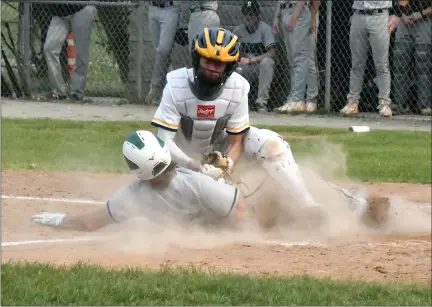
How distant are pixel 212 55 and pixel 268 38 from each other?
7.38 meters

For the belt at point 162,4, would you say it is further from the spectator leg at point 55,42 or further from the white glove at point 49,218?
the white glove at point 49,218

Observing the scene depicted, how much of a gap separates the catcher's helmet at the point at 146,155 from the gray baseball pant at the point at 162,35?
8.39 meters

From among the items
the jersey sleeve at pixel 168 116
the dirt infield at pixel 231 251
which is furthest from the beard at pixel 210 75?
the dirt infield at pixel 231 251

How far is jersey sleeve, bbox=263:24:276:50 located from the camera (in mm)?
16188

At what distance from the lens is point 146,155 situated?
8.41 m

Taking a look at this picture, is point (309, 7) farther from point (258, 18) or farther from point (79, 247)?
point (79, 247)

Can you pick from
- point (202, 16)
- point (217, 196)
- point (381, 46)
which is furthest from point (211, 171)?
point (202, 16)

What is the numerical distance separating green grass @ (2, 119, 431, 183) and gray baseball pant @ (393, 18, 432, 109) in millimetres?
1208

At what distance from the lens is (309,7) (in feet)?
52.6

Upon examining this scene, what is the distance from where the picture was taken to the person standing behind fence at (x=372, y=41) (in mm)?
15336

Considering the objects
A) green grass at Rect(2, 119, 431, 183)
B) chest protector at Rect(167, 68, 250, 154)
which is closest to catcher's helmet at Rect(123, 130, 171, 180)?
chest protector at Rect(167, 68, 250, 154)

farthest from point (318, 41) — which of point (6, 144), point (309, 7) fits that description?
point (6, 144)

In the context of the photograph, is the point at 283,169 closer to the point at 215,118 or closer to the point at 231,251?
Answer: the point at 215,118

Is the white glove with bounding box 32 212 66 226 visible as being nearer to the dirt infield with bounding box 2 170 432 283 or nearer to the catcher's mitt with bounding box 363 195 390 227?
the dirt infield with bounding box 2 170 432 283
